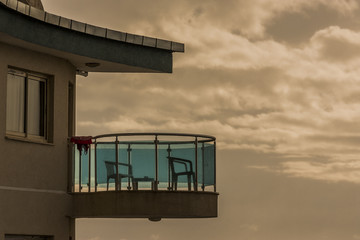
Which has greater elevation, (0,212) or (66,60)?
(66,60)

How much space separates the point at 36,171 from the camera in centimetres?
2491

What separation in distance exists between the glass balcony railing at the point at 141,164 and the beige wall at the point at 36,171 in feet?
2.04

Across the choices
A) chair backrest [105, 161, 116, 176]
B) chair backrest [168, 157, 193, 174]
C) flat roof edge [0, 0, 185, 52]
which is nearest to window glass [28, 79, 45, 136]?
flat roof edge [0, 0, 185, 52]

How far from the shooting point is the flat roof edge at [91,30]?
77.4 feet

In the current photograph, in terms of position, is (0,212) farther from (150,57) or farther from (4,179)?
(150,57)

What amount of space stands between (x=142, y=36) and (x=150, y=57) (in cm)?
80

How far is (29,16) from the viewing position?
23.9 metres

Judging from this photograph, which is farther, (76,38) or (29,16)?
(76,38)

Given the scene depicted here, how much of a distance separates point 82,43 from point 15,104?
2.60 m

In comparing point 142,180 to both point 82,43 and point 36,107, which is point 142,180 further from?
→ point 82,43

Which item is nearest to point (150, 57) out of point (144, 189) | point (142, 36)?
point (142, 36)

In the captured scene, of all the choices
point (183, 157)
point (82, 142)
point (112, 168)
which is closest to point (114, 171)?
point (112, 168)

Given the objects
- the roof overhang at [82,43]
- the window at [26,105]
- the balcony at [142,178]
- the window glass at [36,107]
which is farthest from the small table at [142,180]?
the roof overhang at [82,43]

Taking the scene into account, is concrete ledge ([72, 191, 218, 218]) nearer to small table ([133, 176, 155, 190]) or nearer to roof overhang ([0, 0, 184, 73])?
small table ([133, 176, 155, 190])
